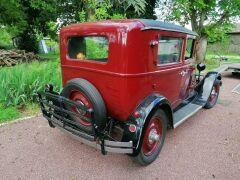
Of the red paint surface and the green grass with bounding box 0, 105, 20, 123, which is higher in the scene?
the red paint surface

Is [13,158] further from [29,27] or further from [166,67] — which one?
[29,27]

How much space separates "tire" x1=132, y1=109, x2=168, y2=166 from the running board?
328 millimetres

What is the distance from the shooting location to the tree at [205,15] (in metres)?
12.2

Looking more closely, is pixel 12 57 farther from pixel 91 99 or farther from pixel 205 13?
pixel 205 13

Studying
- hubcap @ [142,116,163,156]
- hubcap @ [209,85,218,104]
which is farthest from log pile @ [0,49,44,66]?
hubcap @ [142,116,163,156]

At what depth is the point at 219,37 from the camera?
43.6ft

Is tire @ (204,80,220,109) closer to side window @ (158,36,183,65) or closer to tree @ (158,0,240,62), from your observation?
side window @ (158,36,183,65)

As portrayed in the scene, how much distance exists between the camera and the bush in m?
5.09

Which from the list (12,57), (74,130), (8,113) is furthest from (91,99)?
(12,57)

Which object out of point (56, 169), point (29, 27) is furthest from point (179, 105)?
point (29, 27)

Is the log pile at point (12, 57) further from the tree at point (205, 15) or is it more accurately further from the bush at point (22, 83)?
the tree at point (205, 15)

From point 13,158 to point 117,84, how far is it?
1.94 meters

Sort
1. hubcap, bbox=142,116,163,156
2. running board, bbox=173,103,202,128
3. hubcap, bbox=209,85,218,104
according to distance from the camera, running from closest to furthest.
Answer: hubcap, bbox=142,116,163,156 → running board, bbox=173,103,202,128 → hubcap, bbox=209,85,218,104

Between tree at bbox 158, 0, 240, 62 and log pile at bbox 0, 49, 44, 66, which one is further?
tree at bbox 158, 0, 240, 62
